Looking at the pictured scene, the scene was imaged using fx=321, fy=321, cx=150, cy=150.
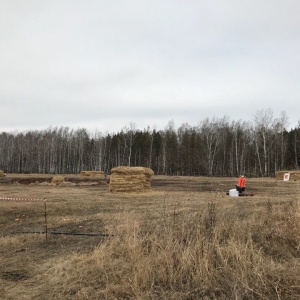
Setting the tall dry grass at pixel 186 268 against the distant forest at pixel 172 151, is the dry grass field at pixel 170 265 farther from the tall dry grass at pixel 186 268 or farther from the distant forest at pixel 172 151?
the distant forest at pixel 172 151

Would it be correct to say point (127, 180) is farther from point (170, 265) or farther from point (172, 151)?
point (172, 151)

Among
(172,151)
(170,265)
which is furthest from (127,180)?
(172,151)

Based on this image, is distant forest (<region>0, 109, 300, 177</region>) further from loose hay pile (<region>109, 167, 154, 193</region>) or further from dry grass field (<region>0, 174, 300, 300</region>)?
dry grass field (<region>0, 174, 300, 300</region>)

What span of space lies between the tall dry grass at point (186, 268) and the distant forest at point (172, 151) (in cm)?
5580

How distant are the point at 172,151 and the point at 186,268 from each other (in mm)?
73466

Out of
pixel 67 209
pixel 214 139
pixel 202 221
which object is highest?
pixel 214 139

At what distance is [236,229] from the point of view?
6.76 meters

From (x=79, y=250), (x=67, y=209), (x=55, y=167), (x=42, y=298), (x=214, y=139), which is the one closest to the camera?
(x=42, y=298)

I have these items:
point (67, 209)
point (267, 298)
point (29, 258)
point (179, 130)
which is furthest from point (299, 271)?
point (179, 130)

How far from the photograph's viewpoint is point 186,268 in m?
5.09

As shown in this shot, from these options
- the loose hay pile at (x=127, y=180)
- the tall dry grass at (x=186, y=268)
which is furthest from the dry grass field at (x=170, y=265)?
the loose hay pile at (x=127, y=180)

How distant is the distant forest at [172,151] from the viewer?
67.9 m

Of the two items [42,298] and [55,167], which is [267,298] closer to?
[42,298]

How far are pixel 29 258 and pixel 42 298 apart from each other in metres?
2.35
